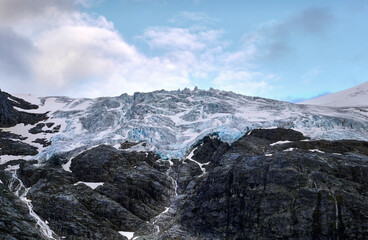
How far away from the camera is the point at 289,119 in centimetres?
15950

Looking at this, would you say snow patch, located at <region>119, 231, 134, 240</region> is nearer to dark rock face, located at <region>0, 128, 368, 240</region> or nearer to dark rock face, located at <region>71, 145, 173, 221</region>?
dark rock face, located at <region>0, 128, 368, 240</region>

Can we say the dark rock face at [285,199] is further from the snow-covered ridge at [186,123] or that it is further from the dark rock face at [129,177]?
the snow-covered ridge at [186,123]

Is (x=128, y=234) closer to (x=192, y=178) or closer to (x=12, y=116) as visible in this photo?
(x=192, y=178)

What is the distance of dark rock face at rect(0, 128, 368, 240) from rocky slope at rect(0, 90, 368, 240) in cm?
29

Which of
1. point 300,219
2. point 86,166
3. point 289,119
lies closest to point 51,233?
point 86,166

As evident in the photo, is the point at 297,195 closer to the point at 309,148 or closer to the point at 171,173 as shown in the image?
the point at 309,148

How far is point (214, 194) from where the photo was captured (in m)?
97.0

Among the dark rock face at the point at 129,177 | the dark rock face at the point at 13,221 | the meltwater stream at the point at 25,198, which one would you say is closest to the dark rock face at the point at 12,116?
the meltwater stream at the point at 25,198

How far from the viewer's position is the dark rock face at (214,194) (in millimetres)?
78062

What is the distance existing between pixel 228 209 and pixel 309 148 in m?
38.0

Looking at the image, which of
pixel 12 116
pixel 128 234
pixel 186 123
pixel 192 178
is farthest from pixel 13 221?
pixel 12 116

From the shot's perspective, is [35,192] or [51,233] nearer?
[51,233]

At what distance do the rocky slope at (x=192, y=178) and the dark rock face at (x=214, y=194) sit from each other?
0.29 m

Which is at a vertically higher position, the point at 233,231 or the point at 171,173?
the point at 171,173
